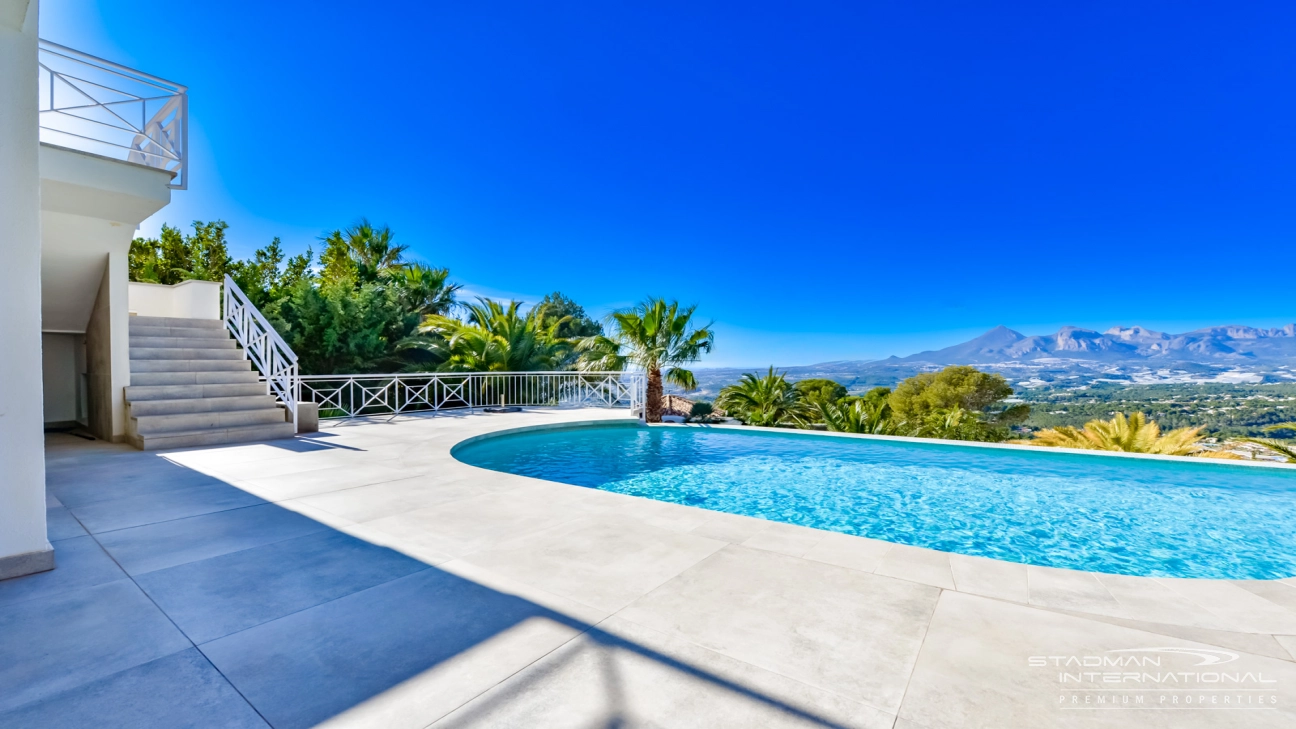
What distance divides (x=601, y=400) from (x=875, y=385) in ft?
28.6

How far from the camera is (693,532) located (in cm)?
334

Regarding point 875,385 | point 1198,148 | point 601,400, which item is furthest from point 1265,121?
point 601,400

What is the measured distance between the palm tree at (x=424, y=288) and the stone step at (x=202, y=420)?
11585 millimetres

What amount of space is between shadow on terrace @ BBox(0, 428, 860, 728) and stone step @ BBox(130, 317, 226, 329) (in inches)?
284

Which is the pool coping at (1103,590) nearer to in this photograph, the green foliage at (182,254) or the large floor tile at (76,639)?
the large floor tile at (76,639)

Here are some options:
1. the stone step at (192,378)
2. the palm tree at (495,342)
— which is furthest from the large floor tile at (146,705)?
the palm tree at (495,342)

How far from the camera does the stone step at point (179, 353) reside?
298 inches

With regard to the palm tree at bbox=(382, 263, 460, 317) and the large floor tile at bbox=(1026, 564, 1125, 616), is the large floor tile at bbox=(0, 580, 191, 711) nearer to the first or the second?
the large floor tile at bbox=(1026, 564, 1125, 616)

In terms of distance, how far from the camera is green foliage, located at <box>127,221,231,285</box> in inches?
720

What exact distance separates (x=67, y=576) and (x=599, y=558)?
2.64m

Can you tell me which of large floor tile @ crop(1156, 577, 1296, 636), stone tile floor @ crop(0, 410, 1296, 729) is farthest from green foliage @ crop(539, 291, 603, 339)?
large floor tile @ crop(1156, 577, 1296, 636)

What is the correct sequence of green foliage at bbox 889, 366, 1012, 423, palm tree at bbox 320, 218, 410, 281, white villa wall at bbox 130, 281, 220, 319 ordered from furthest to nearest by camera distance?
palm tree at bbox 320, 218, 410, 281 < green foliage at bbox 889, 366, 1012, 423 < white villa wall at bbox 130, 281, 220, 319

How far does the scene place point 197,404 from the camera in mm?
7113

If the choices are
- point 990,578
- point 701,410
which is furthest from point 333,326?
point 990,578
